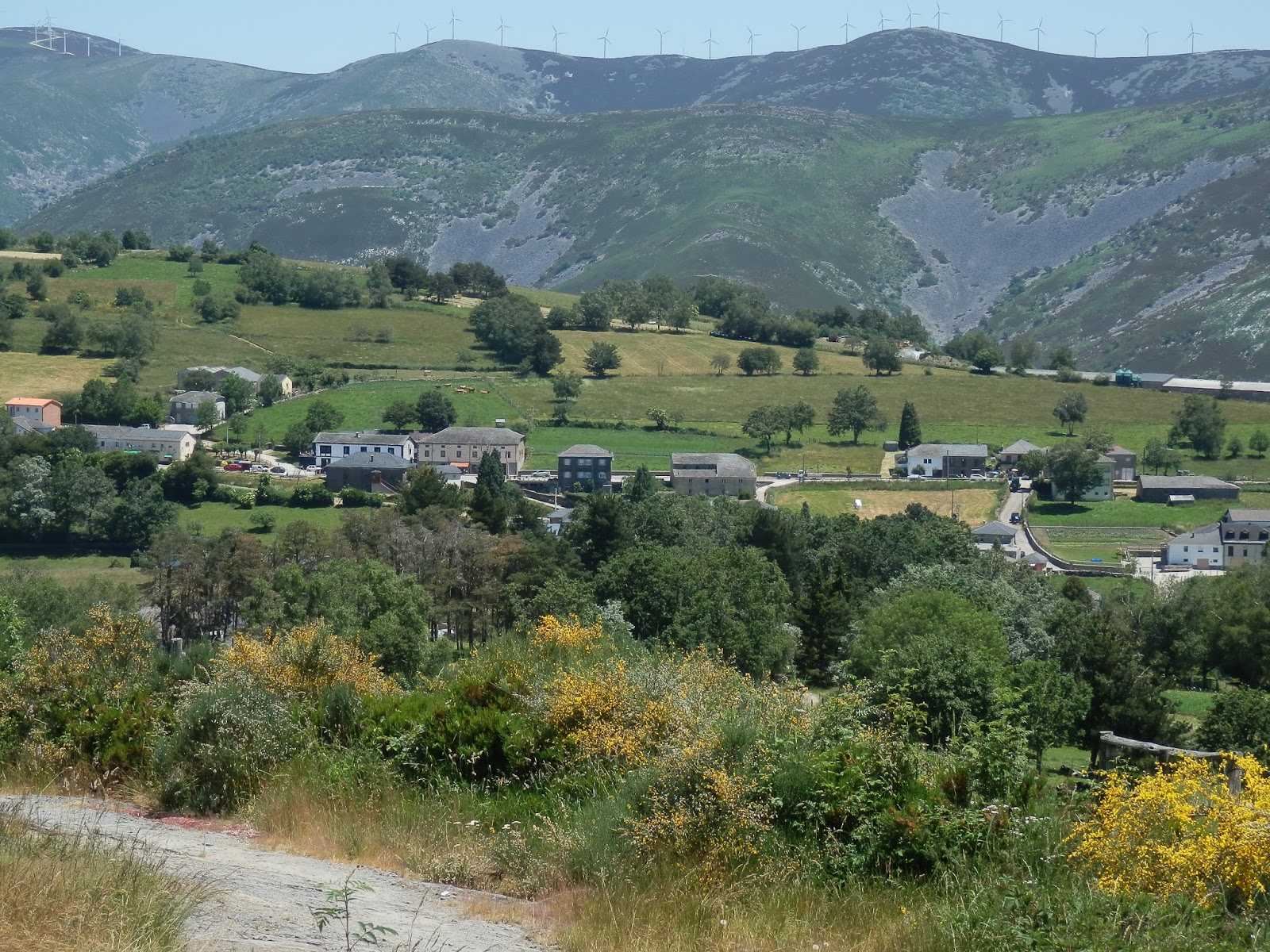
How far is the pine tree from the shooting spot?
88.6 m

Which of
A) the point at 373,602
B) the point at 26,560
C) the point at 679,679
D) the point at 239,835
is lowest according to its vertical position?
the point at 26,560

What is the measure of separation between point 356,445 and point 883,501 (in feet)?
95.2

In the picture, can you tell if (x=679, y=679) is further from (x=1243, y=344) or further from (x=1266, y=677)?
(x=1243, y=344)

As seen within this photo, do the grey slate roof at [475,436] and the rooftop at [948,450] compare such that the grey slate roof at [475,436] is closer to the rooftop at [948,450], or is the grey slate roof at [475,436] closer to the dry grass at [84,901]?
the rooftop at [948,450]

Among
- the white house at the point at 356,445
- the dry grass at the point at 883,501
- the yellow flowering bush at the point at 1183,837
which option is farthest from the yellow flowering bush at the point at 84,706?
the white house at the point at 356,445

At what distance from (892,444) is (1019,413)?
14692 millimetres

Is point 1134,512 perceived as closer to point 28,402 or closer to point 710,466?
point 710,466

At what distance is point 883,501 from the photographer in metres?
76.4

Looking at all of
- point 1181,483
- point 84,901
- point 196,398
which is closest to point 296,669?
point 84,901

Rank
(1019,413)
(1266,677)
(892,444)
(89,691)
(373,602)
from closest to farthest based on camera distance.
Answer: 1. (89,691)
2. (373,602)
3. (1266,677)
4. (892,444)
5. (1019,413)

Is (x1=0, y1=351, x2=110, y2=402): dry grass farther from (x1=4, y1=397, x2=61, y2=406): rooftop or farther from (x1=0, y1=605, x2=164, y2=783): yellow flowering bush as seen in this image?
(x1=0, y1=605, x2=164, y2=783): yellow flowering bush

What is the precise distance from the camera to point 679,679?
988 centimetres

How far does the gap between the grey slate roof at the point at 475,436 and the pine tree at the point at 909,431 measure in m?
23.4

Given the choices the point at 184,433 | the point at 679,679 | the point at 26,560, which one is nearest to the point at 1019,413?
the point at 184,433
